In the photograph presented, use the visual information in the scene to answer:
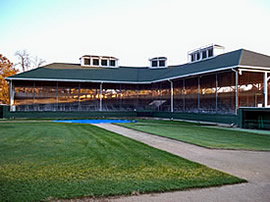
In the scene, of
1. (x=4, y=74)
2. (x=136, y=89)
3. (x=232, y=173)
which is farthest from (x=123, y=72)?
(x=232, y=173)

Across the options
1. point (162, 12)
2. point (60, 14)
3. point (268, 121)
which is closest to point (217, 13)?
point (162, 12)

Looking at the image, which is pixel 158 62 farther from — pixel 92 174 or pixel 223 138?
pixel 92 174

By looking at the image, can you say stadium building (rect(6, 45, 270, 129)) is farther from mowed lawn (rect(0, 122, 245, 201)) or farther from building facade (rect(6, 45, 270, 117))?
mowed lawn (rect(0, 122, 245, 201))

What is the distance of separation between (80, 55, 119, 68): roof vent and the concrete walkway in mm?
24099

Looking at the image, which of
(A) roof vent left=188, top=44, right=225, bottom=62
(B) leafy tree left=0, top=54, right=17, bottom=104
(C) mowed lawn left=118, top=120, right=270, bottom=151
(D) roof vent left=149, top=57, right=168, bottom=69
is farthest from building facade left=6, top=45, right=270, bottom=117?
(B) leafy tree left=0, top=54, right=17, bottom=104

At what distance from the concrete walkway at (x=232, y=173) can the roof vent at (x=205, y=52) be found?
19271mm

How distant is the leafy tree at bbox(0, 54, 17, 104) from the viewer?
101ft

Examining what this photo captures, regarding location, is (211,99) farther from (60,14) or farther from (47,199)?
(47,199)

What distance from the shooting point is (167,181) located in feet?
13.3

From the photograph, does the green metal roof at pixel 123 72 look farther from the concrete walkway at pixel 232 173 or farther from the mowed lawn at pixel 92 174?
the mowed lawn at pixel 92 174

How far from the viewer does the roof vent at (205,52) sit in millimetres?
24406

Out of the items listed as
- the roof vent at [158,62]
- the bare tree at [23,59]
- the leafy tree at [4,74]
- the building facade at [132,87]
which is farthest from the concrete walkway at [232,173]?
the bare tree at [23,59]

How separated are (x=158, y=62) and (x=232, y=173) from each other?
92.0ft

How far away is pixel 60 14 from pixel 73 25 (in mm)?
2211
